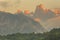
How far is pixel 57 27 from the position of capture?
470 cm

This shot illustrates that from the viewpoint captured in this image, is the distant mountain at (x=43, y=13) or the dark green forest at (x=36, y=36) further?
the distant mountain at (x=43, y=13)

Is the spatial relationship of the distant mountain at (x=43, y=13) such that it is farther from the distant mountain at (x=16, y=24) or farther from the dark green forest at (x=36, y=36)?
the dark green forest at (x=36, y=36)

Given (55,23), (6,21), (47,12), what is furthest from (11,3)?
(55,23)

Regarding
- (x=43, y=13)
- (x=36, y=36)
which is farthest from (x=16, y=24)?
(x=43, y=13)

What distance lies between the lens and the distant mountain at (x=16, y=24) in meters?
4.72

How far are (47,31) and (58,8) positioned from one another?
682 mm

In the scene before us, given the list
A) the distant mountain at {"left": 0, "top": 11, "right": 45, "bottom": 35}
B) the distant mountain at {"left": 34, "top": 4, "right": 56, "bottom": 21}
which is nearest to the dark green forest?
the distant mountain at {"left": 0, "top": 11, "right": 45, "bottom": 35}

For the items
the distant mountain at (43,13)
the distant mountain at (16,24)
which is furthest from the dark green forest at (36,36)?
the distant mountain at (43,13)

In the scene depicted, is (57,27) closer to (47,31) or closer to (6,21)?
(47,31)

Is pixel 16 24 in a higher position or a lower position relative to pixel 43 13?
lower

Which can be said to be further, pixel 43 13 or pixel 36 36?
pixel 43 13

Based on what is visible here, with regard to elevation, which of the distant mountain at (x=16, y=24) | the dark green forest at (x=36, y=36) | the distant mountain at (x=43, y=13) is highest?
the distant mountain at (x=43, y=13)

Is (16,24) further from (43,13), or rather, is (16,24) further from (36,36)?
(43,13)

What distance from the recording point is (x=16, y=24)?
4.75 meters
